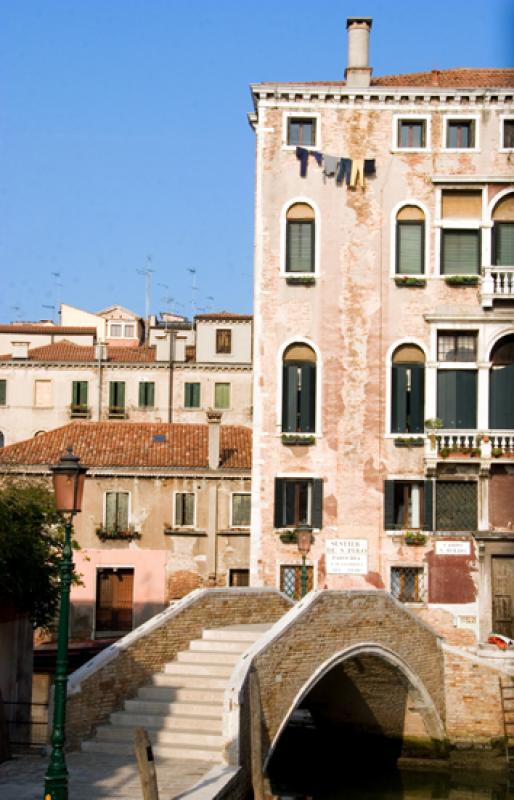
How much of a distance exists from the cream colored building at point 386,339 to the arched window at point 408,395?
3 cm

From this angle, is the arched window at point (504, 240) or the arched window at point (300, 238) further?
the arched window at point (300, 238)

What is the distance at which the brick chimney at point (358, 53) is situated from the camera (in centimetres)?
2769

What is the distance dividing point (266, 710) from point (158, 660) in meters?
1.55

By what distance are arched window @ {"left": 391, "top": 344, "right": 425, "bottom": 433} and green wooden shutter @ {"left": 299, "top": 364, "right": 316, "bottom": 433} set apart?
158 cm

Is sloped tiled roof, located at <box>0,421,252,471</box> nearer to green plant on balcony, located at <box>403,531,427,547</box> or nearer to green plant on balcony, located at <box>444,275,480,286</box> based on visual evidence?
green plant on balcony, located at <box>403,531,427,547</box>

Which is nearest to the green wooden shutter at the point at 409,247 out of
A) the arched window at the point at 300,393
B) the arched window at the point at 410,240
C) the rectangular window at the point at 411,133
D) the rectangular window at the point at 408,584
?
the arched window at the point at 410,240

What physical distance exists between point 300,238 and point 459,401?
181 inches

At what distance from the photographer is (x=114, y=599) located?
34.7 metres

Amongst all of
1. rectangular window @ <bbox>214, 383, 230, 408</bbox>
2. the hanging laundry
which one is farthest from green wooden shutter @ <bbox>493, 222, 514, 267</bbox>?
rectangular window @ <bbox>214, 383, 230, 408</bbox>

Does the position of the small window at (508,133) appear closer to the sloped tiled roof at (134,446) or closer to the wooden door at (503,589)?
the wooden door at (503,589)

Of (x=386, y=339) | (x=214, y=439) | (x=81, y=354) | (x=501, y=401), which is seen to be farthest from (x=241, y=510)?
(x=81, y=354)

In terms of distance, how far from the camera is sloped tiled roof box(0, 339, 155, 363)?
44906 millimetres

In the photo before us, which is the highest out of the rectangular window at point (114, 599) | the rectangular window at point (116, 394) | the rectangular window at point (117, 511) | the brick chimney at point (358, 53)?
the brick chimney at point (358, 53)

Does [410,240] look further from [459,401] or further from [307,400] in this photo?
[307,400]
